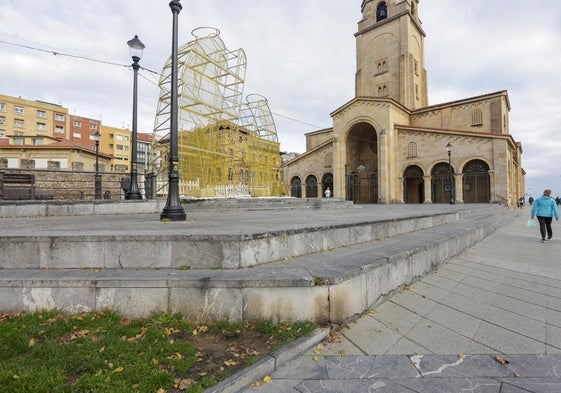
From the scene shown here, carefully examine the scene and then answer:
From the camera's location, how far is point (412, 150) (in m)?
31.1

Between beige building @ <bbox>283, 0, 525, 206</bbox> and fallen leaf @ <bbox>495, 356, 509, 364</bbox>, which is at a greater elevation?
beige building @ <bbox>283, 0, 525, 206</bbox>

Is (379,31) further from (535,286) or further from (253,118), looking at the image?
(535,286)

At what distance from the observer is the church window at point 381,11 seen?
39.1 m

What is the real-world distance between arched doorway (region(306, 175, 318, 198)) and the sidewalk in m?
34.7

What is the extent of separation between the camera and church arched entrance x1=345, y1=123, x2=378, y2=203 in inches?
1421

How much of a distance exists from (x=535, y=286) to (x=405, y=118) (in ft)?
112

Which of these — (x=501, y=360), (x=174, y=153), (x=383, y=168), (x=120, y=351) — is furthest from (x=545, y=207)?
(x=383, y=168)

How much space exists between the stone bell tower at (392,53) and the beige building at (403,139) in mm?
117

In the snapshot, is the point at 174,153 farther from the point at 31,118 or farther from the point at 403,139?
the point at 31,118

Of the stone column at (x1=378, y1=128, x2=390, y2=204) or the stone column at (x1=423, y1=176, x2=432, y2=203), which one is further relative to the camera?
the stone column at (x1=378, y1=128, x2=390, y2=204)

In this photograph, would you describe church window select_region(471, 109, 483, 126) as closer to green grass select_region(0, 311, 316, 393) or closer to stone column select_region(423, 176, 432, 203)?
stone column select_region(423, 176, 432, 203)

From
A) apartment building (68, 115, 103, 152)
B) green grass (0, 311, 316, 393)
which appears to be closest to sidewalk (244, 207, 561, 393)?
green grass (0, 311, 316, 393)

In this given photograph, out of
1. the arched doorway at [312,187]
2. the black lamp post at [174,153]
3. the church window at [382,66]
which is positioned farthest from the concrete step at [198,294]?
the church window at [382,66]

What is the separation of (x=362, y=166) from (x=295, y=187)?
32.0ft
